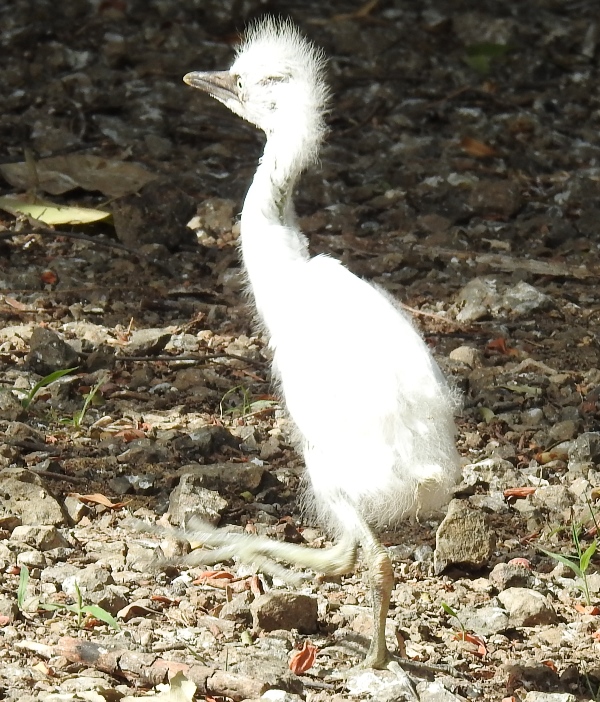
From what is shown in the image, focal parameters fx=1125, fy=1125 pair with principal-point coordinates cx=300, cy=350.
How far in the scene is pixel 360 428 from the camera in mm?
3570

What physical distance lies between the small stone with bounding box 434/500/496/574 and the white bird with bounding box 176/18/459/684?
0.43 metres

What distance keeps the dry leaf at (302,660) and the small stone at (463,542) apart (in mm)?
825

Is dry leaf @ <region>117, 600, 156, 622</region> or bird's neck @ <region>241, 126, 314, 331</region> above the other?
bird's neck @ <region>241, 126, 314, 331</region>

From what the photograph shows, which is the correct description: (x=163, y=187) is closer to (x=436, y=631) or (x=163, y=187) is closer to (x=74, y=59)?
(x=74, y=59)

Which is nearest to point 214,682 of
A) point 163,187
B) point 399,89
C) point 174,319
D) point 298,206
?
point 174,319

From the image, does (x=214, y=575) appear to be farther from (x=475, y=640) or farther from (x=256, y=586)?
(x=475, y=640)

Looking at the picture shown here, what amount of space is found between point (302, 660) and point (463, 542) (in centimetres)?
96

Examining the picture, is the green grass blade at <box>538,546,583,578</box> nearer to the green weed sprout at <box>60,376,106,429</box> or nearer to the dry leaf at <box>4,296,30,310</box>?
the green weed sprout at <box>60,376,106,429</box>

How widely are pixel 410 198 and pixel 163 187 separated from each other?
1798 mm

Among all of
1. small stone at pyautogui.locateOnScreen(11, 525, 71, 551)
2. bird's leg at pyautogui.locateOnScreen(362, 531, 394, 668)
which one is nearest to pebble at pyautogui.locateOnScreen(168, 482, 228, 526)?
small stone at pyautogui.locateOnScreen(11, 525, 71, 551)

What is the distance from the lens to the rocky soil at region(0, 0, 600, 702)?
3727 mm

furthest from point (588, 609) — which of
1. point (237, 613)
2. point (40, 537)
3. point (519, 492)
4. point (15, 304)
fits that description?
point (15, 304)

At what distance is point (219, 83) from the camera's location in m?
4.53

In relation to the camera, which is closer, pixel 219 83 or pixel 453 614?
pixel 453 614
